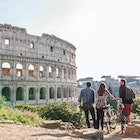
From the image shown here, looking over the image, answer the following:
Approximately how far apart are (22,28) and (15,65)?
4409 mm

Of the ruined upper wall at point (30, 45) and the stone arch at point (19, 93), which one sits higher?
the ruined upper wall at point (30, 45)

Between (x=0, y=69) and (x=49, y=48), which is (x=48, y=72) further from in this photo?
(x=0, y=69)

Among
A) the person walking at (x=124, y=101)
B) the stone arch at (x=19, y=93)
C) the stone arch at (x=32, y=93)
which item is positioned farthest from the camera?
the stone arch at (x=32, y=93)

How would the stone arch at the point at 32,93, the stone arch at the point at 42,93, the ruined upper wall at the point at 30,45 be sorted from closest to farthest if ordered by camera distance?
the ruined upper wall at the point at 30,45 < the stone arch at the point at 32,93 < the stone arch at the point at 42,93

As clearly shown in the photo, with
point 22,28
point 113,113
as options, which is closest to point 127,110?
point 113,113

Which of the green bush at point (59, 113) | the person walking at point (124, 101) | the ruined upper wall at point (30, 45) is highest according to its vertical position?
the ruined upper wall at point (30, 45)

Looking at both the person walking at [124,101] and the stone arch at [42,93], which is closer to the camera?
the person walking at [124,101]

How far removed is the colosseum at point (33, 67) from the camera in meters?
27.3

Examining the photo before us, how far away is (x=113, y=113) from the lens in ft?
27.6

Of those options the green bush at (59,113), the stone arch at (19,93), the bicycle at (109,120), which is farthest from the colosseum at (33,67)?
the bicycle at (109,120)

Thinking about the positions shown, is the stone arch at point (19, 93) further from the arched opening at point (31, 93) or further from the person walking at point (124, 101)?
the person walking at point (124, 101)

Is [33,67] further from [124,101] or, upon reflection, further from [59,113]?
[124,101]

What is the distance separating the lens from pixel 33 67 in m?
30.4

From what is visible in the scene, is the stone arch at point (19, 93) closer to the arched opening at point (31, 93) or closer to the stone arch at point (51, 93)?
the arched opening at point (31, 93)
